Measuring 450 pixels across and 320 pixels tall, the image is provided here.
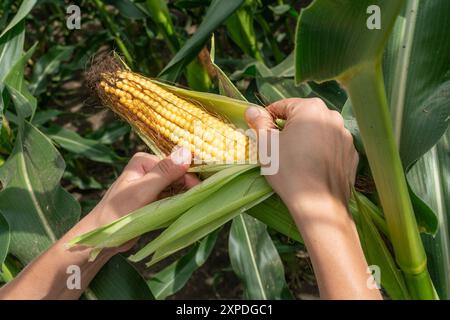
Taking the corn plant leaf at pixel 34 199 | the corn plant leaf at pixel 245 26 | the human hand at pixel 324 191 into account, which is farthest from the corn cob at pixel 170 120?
the corn plant leaf at pixel 245 26

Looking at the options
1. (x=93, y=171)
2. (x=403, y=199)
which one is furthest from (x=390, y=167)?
(x=93, y=171)

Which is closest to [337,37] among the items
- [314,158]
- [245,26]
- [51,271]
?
[314,158]

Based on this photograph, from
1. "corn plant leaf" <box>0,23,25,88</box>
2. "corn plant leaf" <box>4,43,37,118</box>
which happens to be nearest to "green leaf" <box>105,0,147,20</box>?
"corn plant leaf" <box>0,23,25,88</box>

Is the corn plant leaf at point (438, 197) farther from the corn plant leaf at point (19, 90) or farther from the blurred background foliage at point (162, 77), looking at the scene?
the corn plant leaf at point (19, 90)

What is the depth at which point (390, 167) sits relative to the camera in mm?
879

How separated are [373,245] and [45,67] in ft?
6.34

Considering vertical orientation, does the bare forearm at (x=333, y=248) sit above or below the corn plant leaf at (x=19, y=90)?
below

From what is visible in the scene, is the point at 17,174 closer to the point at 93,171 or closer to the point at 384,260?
the point at 384,260

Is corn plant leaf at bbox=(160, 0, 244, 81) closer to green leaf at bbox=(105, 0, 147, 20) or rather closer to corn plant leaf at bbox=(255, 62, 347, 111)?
corn plant leaf at bbox=(255, 62, 347, 111)

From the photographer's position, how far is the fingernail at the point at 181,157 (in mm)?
1108

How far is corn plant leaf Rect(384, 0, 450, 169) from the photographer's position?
1036mm

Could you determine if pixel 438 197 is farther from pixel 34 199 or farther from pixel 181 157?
pixel 34 199

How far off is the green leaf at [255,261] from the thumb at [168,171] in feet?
2.08

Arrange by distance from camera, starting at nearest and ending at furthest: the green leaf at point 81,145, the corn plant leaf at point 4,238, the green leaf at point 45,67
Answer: the corn plant leaf at point 4,238 → the green leaf at point 81,145 → the green leaf at point 45,67
